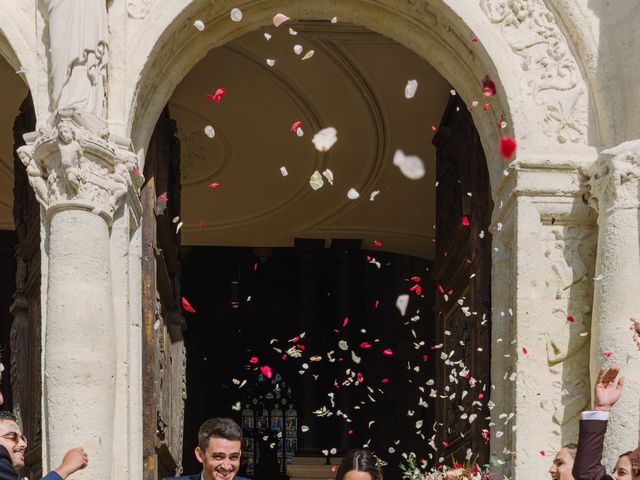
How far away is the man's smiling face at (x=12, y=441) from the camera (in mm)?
5676

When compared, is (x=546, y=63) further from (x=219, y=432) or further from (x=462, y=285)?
(x=219, y=432)

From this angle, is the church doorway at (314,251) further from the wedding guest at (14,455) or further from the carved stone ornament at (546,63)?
the wedding guest at (14,455)

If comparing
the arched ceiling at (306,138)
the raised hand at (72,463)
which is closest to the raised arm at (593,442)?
the raised hand at (72,463)

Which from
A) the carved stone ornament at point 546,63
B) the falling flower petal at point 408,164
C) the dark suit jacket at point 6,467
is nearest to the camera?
the dark suit jacket at point 6,467

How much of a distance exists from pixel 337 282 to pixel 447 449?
5865 millimetres

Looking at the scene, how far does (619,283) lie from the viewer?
791 cm

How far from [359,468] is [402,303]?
11113 millimetres

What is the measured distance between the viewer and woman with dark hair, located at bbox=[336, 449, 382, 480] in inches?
223

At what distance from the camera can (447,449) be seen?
10367 mm

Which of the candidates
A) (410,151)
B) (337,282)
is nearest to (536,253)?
(410,151)

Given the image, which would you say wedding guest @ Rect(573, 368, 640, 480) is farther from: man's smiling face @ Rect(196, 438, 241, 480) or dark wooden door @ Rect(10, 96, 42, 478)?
dark wooden door @ Rect(10, 96, 42, 478)

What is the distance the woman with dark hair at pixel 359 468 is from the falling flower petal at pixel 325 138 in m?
7.01

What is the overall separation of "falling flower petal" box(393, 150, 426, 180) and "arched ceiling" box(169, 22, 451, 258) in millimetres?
61

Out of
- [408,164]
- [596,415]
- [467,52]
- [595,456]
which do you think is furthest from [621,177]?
[408,164]
